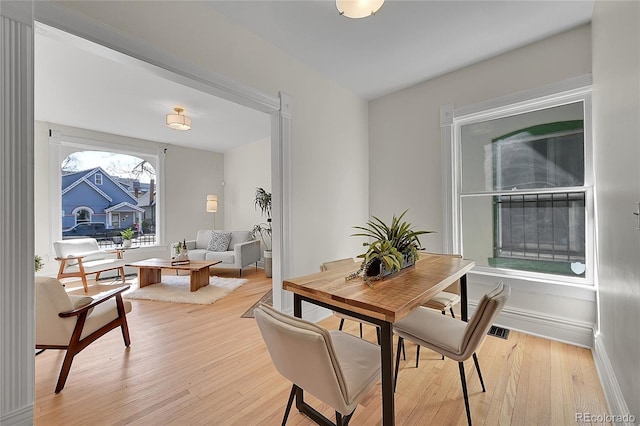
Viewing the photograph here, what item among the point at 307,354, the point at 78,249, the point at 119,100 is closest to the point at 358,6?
the point at 307,354

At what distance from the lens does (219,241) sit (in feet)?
18.0

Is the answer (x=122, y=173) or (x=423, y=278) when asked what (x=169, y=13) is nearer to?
(x=423, y=278)

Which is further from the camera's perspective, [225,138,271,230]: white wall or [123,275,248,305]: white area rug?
[225,138,271,230]: white wall

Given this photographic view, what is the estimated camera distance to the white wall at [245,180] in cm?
607

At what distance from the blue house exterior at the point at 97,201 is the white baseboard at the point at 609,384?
7.27 meters

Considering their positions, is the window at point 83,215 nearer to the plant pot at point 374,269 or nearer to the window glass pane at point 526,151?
the plant pot at point 374,269

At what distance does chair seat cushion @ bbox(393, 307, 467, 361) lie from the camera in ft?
4.73

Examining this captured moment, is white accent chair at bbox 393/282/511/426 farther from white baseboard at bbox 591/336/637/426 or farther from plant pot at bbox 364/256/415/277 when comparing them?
white baseboard at bbox 591/336/637/426

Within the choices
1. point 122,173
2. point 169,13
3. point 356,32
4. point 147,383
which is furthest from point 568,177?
point 122,173

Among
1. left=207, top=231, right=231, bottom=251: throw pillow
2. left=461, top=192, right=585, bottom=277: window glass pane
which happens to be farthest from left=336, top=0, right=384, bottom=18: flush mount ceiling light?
left=207, top=231, right=231, bottom=251: throw pillow

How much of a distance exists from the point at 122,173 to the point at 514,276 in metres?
7.08

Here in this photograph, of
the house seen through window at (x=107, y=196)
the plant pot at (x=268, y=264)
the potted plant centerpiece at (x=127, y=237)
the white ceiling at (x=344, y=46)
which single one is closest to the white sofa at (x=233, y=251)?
the plant pot at (x=268, y=264)

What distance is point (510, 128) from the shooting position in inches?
110

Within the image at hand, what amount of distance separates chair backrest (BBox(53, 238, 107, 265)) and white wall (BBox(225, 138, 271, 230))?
2724 millimetres
